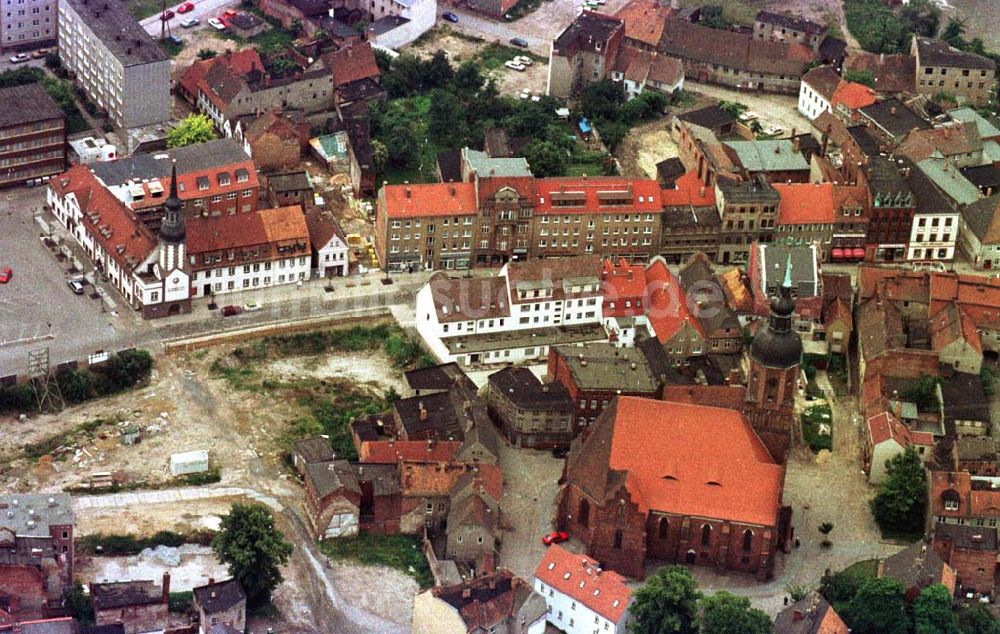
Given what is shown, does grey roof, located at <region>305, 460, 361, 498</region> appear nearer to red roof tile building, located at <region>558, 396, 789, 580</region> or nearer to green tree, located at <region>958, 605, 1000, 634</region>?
red roof tile building, located at <region>558, 396, 789, 580</region>

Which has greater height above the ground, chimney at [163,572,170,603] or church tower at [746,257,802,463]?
church tower at [746,257,802,463]

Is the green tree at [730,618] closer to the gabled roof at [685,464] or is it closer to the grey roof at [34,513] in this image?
the gabled roof at [685,464]

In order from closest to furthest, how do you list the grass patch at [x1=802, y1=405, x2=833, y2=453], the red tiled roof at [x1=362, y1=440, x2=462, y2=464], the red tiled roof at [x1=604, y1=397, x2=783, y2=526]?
the red tiled roof at [x1=604, y1=397, x2=783, y2=526] → the red tiled roof at [x1=362, y1=440, x2=462, y2=464] → the grass patch at [x1=802, y1=405, x2=833, y2=453]

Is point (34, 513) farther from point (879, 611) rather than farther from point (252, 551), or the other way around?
point (879, 611)

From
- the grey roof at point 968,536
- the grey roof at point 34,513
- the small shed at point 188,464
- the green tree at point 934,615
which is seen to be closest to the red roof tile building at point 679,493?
the grey roof at point 968,536

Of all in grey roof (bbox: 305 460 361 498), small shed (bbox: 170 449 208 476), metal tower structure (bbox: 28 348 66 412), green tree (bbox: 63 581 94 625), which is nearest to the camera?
green tree (bbox: 63 581 94 625)

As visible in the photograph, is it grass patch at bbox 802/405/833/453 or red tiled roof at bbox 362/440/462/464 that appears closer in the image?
red tiled roof at bbox 362/440/462/464

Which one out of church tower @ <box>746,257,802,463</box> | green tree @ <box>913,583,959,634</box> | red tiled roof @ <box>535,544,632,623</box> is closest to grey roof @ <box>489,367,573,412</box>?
church tower @ <box>746,257,802,463</box>

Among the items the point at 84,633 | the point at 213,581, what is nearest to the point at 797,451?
the point at 213,581
